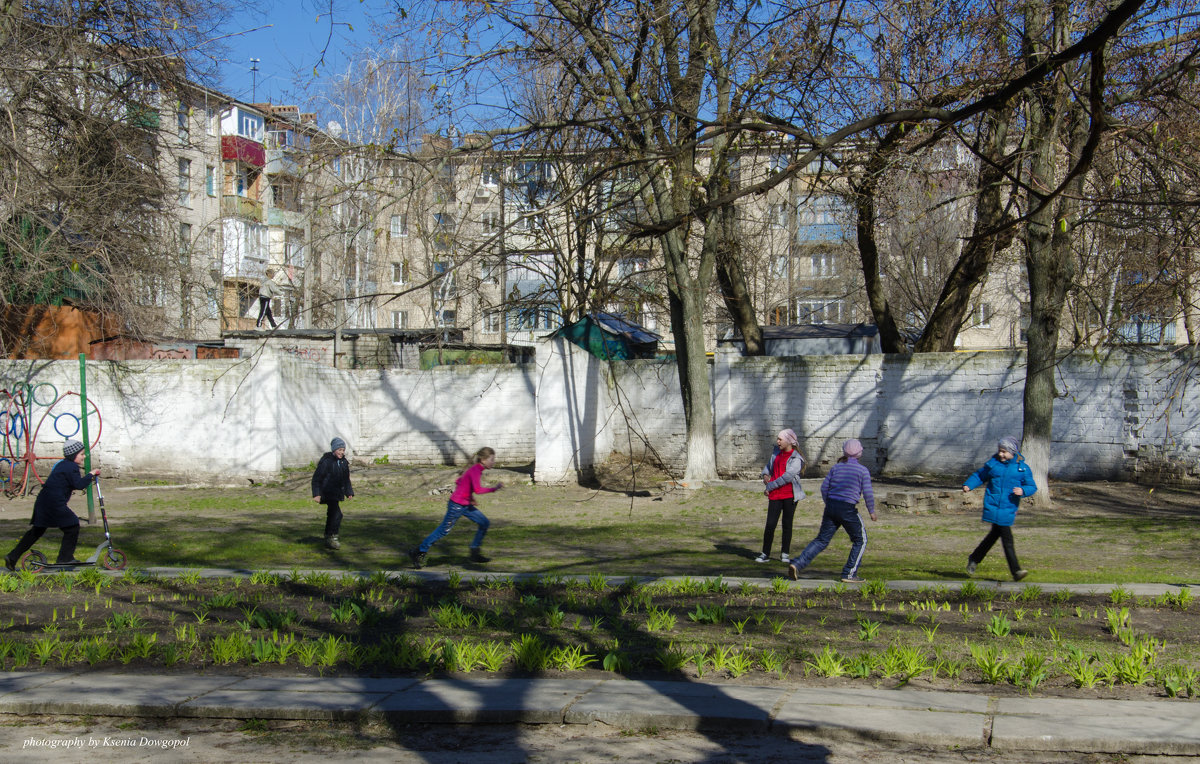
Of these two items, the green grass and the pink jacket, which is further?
the pink jacket

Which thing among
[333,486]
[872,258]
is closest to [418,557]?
[333,486]

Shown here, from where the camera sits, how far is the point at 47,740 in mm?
5285

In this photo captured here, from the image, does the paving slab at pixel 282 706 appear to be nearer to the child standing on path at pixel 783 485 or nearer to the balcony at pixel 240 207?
the child standing on path at pixel 783 485

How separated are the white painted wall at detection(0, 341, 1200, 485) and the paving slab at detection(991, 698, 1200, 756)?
12.4 meters

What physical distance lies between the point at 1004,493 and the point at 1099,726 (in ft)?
15.4

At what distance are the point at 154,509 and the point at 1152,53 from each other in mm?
15953

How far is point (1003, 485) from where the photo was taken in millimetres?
9602

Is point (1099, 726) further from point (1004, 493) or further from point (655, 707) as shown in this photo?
point (1004, 493)

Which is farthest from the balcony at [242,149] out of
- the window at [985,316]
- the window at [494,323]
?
the window at [985,316]

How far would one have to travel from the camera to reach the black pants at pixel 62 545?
411 inches

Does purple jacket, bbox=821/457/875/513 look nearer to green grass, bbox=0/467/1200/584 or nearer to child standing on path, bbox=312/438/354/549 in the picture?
green grass, bbox=0/467/1200/584

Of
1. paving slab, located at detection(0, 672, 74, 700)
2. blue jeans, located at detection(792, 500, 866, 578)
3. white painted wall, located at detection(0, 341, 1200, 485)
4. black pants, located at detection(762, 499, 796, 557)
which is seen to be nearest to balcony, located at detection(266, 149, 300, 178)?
white painted wall, located at detection(0, 341, 1200, 485)

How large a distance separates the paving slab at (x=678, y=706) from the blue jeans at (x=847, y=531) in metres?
3.80

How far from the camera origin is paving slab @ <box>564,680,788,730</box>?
535 centimetres
